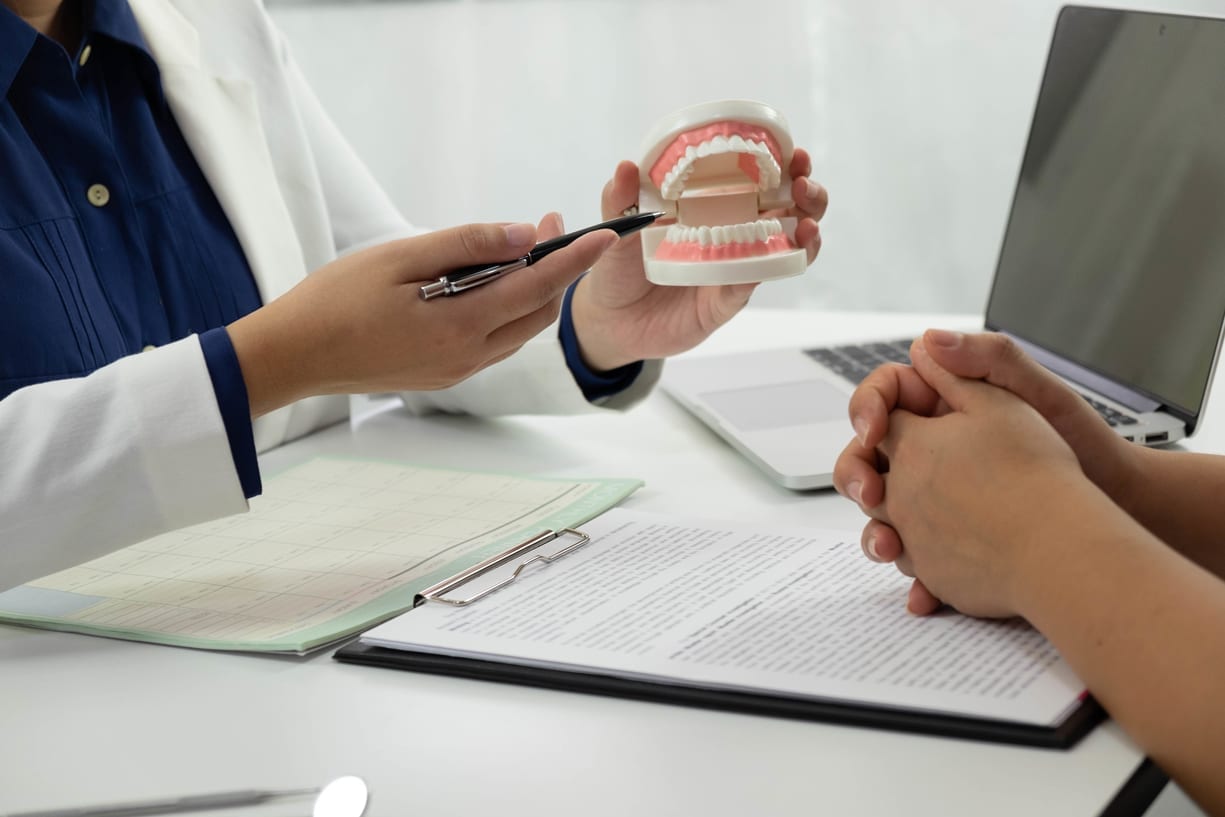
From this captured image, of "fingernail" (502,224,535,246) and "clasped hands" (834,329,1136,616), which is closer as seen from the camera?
"clasped hands" (834,329,1136,616)

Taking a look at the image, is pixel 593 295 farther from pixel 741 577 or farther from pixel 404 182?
pixel 404 182

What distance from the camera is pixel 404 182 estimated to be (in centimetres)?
290

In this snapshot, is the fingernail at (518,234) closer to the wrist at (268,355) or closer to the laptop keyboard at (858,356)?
the wrist at (268,355)

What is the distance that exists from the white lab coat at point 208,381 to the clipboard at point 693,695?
0.18 meters

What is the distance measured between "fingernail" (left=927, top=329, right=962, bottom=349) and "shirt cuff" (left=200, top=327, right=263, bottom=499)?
0.47m

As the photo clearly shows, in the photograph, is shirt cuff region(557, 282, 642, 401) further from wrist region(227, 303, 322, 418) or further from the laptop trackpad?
wrist region(227, 303, 322, 418)

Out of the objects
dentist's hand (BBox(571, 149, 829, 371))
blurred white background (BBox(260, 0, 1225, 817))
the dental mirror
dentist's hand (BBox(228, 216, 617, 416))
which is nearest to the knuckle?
dentist's hand (BBox(228, 216, 617, 416))

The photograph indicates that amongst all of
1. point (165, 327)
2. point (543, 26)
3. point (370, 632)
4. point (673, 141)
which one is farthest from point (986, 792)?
point (543, 26)

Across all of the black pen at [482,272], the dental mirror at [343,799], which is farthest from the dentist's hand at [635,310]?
the dental mirror at [343,799]

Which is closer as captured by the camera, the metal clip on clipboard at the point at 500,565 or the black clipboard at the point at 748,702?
the black clipboard at the point at 748,702

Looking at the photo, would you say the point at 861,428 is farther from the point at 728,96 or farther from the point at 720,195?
the point at 728,96

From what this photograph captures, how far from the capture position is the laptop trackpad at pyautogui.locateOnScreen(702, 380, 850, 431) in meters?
1.17

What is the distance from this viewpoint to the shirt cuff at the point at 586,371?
124cm

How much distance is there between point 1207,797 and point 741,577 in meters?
0.31
